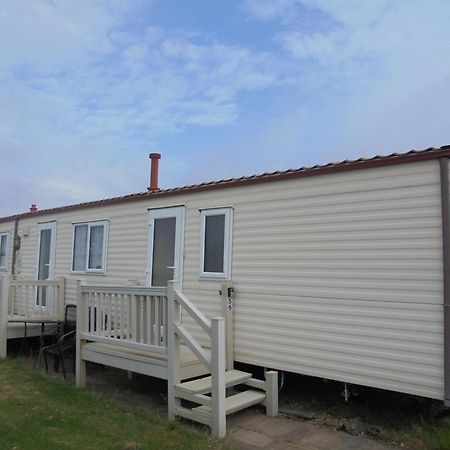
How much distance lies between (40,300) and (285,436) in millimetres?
5819

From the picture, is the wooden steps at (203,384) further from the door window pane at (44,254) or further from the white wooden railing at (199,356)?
the door window pane at (44,254)

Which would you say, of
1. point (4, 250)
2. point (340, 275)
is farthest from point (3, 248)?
point (340, 275)

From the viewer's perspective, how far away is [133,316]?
5.75 m

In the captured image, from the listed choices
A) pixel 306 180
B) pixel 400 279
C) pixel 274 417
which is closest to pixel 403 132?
pixel 306 180

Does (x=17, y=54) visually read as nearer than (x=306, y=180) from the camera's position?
No

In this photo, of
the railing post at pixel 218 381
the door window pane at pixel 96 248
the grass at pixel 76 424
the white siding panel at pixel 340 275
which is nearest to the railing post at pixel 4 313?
A: the door window pane at pixel 96 248

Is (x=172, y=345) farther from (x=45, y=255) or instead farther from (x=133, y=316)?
(x=45, y=255)

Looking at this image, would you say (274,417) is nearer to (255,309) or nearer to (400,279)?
(255,309)

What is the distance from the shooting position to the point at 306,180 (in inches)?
224

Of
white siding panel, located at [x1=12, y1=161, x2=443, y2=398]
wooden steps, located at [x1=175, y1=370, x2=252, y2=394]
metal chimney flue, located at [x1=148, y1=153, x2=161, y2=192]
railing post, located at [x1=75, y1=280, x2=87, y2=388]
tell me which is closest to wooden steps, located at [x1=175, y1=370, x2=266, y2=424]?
wooden steps, located at [x1=175, y1=370, x2=252, y2=394]

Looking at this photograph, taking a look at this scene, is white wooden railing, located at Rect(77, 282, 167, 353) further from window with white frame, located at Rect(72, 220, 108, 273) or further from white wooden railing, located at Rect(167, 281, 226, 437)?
window with white frame, located at Rect(72, 220, 108, 273)

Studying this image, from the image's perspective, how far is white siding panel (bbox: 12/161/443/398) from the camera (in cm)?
467

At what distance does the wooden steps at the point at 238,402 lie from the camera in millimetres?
4773

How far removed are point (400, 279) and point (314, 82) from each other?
6999mm
